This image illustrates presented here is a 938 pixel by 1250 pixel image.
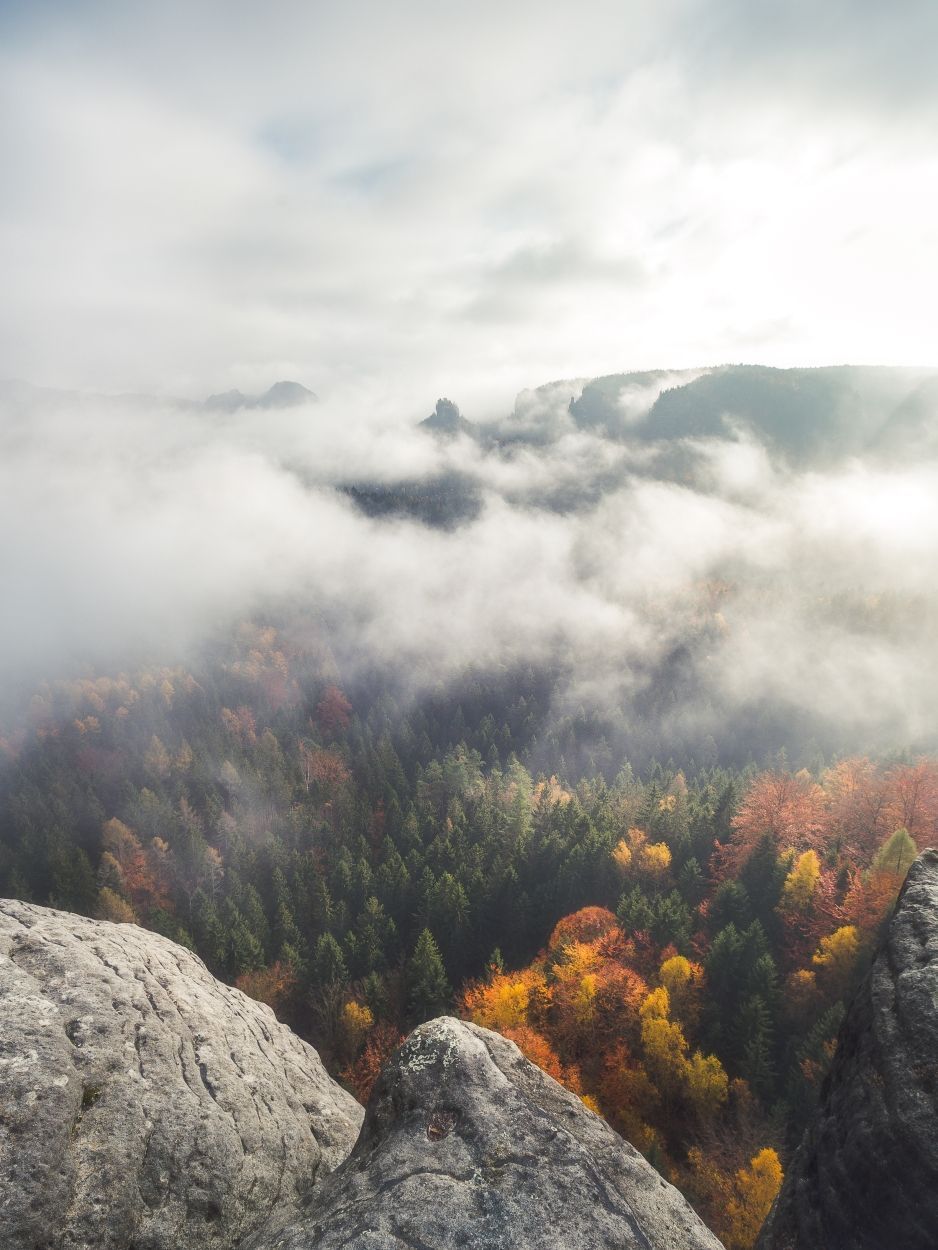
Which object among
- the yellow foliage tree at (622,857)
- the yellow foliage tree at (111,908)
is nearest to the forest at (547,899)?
the yellow foliage tree at (622,857)

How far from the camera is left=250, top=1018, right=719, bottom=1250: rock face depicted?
1113cm

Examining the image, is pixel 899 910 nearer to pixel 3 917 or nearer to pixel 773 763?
pixel 3 917

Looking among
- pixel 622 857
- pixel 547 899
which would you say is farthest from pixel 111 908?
pixel 622 857

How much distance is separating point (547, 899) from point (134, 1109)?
57.9m

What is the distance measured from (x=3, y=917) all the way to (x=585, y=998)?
4291 centimetres

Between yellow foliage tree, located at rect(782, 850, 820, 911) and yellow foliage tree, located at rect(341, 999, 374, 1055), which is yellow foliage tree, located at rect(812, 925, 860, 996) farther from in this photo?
yellow foliage tree, located at rect(341, 999, 374, 1055)

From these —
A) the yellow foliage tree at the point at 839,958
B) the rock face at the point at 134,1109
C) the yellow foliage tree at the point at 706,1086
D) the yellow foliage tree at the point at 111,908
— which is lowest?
the yellow foliage tree at the point at 111,908

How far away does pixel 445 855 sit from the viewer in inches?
3100

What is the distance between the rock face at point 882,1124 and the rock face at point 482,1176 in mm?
2920

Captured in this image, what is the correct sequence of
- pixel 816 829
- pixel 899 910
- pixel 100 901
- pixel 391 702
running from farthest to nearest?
pixel 391 702 → pixel 100 901 → pixel 816 829 → pixel 899 910

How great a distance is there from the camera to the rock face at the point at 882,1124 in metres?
9.26

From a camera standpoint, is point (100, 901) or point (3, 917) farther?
point (100, 901)

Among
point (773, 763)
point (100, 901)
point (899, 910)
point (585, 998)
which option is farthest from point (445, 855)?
point (773, 763)

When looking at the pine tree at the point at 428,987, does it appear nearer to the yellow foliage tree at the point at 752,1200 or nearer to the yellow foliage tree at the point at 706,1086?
the yellow foliage tree at the point at 706,1086
